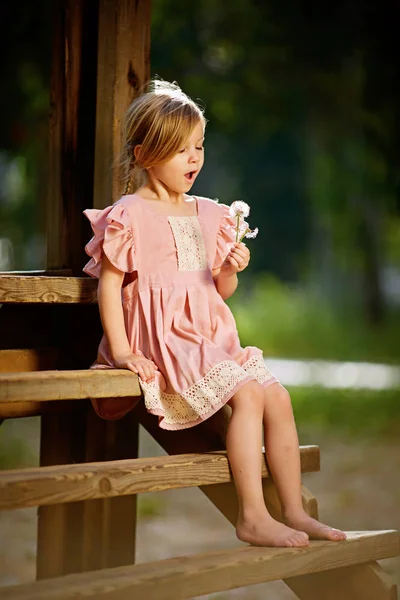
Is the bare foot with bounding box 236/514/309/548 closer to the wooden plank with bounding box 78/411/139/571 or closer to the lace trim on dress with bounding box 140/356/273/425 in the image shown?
the lace trim on dress with bounding box 140/356/273/425

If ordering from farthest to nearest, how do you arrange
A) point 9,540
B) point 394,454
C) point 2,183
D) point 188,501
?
1. point 2,183
2. point 394,454
3. point 188,501
4. point 9,540

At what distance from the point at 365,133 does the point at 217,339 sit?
8.43m

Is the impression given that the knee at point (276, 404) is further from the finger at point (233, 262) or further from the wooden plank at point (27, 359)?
the wooden plank at point (27, 359)

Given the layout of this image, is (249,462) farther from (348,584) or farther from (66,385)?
(66,385)

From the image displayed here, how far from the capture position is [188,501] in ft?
19.9

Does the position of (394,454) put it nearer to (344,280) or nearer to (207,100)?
(207,100)

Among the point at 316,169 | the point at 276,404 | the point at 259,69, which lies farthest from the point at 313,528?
the point at 316,169

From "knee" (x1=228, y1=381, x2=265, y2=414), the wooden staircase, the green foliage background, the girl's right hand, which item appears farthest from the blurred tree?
"knee" (x1=228, y1=381, x2=265, y2=414)

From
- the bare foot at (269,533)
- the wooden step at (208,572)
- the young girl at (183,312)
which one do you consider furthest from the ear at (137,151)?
the wooden step at (208,572)

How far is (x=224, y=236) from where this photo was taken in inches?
137

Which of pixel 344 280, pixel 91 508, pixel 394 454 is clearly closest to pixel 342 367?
pixel 394 454

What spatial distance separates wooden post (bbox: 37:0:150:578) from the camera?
3605 mm

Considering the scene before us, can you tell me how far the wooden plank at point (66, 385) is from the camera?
2633 millimetres

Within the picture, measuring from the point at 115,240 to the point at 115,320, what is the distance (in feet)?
0.86
